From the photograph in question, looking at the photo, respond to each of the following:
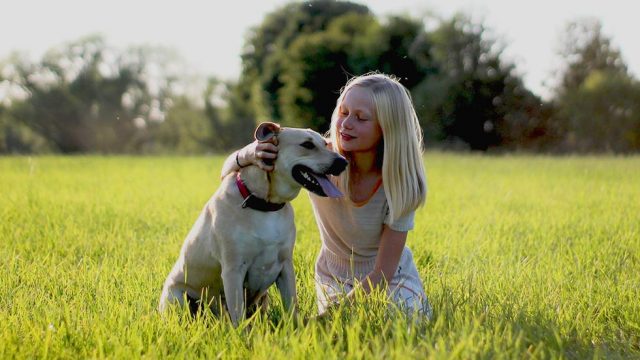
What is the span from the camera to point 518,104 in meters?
32.9

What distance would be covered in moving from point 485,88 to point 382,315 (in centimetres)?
3115

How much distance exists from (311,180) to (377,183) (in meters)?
0.69

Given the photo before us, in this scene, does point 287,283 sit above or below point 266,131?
below

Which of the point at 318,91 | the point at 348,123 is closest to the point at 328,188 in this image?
the point at 348,123

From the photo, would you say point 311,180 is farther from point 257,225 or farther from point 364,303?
point 364,303

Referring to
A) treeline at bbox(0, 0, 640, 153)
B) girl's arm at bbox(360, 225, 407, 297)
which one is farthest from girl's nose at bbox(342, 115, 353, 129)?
treeline at bbox(0, 0, 640, 153)

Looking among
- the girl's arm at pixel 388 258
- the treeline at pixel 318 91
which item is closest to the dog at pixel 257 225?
the girl's arm at pixel 388 258

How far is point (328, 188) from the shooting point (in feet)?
12.2

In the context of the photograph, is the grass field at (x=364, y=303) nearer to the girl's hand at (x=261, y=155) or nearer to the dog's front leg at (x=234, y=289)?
the dog's front leg at (x=234, y=289)

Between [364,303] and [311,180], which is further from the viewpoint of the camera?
[311,180]

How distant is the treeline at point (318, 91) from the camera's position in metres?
32.4

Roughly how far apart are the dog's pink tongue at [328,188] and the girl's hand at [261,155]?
0.28m

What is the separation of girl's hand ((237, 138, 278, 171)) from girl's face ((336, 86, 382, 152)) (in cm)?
51

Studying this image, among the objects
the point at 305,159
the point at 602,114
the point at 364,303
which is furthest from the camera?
the point at 602,114
